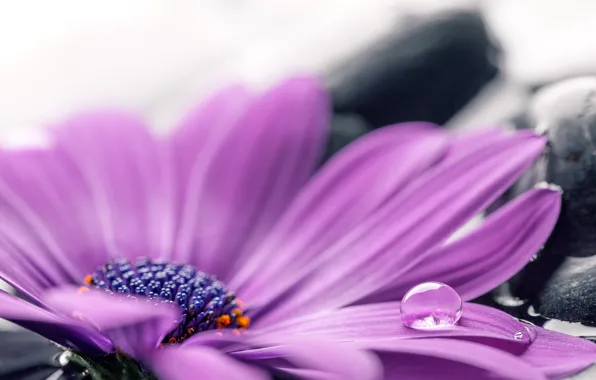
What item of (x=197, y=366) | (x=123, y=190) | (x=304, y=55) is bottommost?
(x=197, y=366)

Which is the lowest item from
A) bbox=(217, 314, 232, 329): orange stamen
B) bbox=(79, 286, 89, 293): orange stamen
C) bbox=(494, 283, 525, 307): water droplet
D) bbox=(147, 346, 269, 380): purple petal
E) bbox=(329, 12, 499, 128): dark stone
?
bbox=(147, 346, 269, 380): purple petal

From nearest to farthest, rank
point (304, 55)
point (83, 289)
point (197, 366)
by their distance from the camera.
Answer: point (197, 366), point (83, 289), point (304, 55)

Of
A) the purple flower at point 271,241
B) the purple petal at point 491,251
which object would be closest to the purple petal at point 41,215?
the purple flower at point 271,241

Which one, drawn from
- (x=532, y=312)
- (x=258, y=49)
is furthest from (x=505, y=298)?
(x=258, y=49)

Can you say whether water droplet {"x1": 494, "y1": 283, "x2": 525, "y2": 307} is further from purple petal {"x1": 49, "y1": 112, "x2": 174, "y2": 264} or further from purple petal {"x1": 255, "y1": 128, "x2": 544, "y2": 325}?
Result: purple petal {"x1": 49, "y1": 112, "x2": 174, "y2": 264}

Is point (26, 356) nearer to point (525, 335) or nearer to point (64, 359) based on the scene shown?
point (64, 359)

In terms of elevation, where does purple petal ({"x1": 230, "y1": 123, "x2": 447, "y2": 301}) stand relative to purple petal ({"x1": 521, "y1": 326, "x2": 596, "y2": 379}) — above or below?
above

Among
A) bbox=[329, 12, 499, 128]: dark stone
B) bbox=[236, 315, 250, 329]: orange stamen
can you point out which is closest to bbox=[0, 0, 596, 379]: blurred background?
bbox=[329, 12, 499, 128]: dark stone

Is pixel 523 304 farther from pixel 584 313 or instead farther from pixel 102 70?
pixel 102 70
